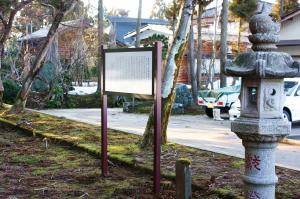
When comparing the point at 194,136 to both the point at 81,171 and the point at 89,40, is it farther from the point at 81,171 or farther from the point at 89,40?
the point at 89,40

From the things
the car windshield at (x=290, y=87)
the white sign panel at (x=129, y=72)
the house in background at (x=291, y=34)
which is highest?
the house in background at (x=291, y=34)

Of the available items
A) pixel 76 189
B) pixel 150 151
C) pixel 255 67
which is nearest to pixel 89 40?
pixel 150 151

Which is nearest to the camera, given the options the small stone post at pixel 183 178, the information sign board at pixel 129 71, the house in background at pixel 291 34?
the small stone post at pixel 183 178

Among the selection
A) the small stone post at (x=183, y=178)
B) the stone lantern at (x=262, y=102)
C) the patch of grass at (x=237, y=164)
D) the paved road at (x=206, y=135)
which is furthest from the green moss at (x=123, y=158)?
the stone lantern at (x=262, y=102)

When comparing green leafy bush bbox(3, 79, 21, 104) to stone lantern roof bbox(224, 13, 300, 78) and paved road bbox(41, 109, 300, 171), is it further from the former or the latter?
stone lantern roof bbox(224, 13, 300, 78)

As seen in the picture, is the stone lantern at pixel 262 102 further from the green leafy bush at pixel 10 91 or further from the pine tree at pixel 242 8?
the pine tree at pixel 242 8

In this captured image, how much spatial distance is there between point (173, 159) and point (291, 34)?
15.4 meters

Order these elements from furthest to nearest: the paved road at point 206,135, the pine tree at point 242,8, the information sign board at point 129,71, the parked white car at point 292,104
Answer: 1. the pine tree at point 242,8
2. the parked white car at point 292,104
3. the paved road at point 206,135
4. the information sign board at point 129,71

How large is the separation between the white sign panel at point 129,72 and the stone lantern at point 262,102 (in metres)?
2.05

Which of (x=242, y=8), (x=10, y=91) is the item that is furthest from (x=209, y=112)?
(x=10, y=91)

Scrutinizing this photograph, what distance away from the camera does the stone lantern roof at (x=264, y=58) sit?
4.27 m

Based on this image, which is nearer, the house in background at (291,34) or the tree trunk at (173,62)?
the tree trunk at (173,62)

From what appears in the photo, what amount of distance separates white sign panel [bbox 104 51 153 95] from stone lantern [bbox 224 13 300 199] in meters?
2.05

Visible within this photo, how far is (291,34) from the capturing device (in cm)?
2159
